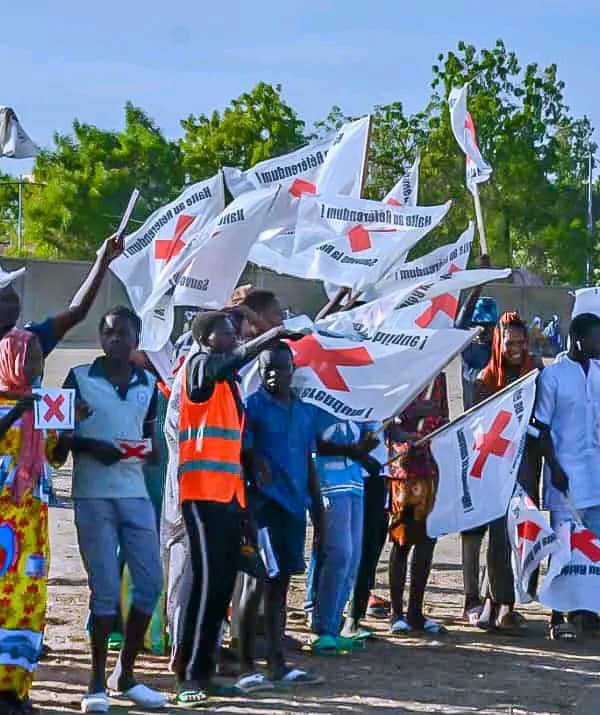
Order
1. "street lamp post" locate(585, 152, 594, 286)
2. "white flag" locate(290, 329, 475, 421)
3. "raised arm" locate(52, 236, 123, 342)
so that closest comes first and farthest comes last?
"raised arm" locate(52, 236, 123, 342), "white flag" locate(290, 329, 475, 421), "street lamp post" locate(585, 152, 594, 286)

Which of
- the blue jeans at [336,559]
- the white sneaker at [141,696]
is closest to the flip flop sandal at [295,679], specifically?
the white sneaker at [141,696]

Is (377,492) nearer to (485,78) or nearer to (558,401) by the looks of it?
(558,401)

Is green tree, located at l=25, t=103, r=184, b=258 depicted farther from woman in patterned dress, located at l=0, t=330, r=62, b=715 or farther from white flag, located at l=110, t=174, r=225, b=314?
woman in patterned dress, located at l=0, t=330, r=62, b=715

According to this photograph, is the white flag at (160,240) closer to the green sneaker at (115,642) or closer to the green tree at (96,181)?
the green sneaker at (115,642)

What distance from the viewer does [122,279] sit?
8.78 m

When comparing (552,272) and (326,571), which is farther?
(552,272)

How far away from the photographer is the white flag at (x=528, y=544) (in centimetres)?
909

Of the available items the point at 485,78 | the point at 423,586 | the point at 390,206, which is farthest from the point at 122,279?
the point at 485,78

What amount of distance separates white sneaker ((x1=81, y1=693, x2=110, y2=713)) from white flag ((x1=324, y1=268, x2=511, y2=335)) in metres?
2.43

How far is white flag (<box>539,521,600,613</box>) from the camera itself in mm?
9023

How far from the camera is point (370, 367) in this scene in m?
8.09

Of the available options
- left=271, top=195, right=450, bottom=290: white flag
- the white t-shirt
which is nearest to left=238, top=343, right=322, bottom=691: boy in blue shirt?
left=271, top=195, right=450, bottom=290: white flag

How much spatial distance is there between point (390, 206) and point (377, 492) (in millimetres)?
1842

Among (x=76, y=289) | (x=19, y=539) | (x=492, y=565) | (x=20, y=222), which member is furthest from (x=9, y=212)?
(x=19, y=539)
